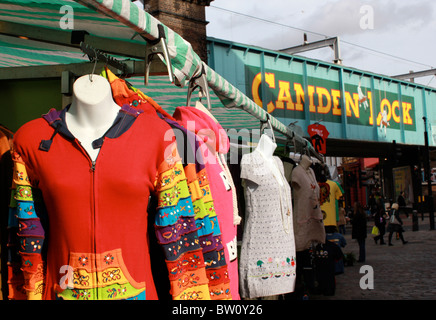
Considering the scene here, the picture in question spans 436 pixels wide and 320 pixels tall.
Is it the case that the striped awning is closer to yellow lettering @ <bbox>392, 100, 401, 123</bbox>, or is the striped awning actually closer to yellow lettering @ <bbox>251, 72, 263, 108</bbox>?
yellow lettering @ <bbox>251, 72, 263, 108</bbox>

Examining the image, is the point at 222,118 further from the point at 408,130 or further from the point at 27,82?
the point at 408,130

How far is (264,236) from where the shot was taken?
4.20m

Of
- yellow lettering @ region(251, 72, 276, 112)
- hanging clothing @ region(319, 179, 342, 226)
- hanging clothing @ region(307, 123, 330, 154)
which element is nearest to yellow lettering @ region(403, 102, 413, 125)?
yellow lettering @ region(251, 72, 276, 112)

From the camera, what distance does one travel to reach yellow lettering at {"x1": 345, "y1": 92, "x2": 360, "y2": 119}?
25609 mm

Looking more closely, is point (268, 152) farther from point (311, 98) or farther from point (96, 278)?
point (311, 98)

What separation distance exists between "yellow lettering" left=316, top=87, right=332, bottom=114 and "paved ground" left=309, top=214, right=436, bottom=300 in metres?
8.56

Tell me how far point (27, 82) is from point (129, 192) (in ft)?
4.28

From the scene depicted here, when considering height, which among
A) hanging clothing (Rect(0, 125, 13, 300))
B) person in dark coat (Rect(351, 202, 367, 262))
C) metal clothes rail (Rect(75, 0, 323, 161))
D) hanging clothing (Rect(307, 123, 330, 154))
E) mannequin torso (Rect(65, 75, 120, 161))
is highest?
hanging clothing (Rect(307, 123, 330, 154))

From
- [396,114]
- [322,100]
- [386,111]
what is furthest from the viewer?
[396,114]

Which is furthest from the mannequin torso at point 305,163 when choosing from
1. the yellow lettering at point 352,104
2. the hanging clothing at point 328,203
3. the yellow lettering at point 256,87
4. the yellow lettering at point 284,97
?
the yellow lettering at point 352,104

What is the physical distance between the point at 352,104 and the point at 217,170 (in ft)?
79.1

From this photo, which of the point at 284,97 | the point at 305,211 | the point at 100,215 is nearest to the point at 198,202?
the point at 100,215

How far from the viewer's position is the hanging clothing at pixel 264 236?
412cm

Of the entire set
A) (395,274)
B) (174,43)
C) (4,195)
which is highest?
(174,43)
